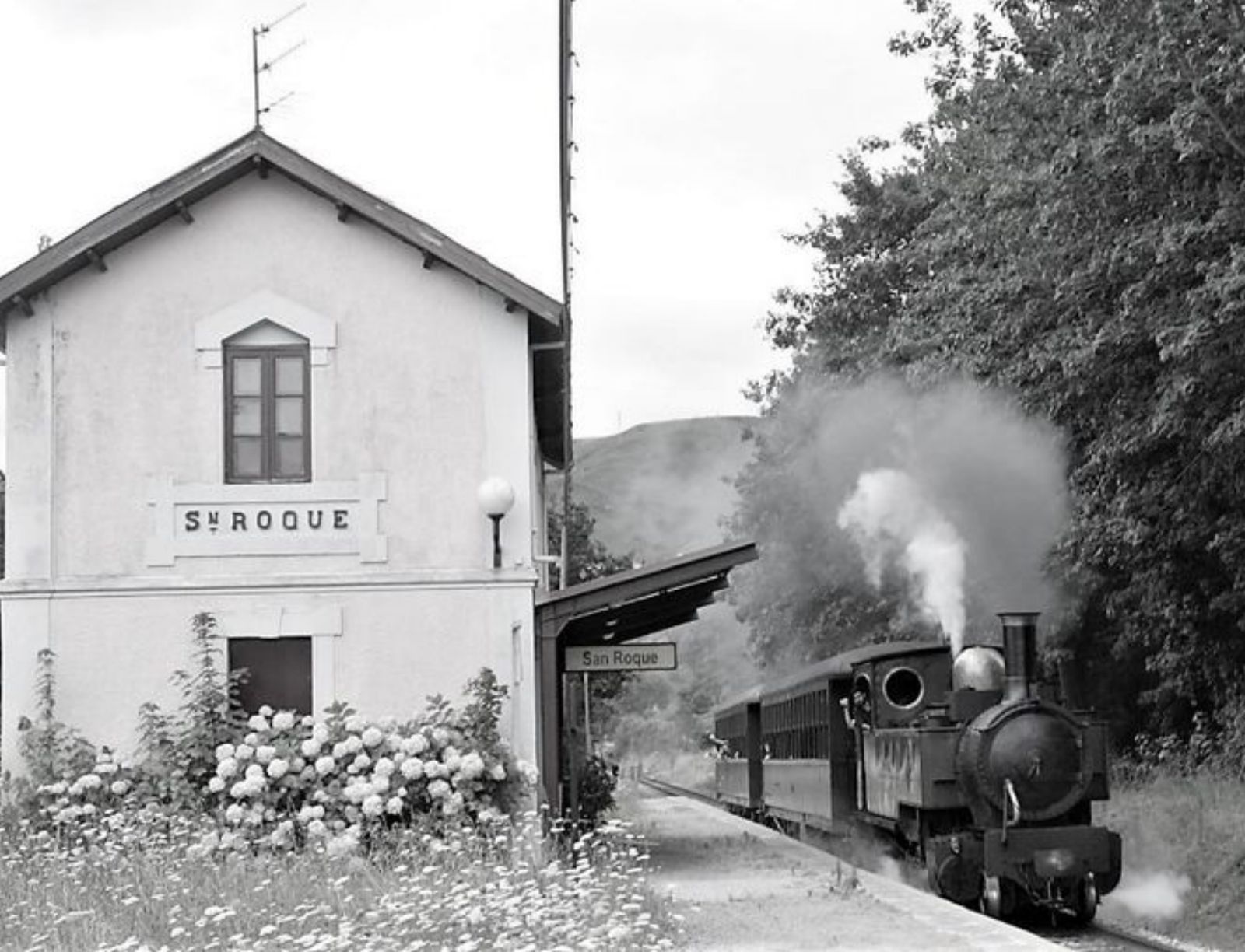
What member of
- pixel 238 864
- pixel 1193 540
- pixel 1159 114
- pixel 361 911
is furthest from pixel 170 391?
pixel 1193 540

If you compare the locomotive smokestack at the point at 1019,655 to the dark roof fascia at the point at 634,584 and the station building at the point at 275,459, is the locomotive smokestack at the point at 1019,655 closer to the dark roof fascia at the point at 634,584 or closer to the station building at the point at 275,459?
the dark roof fascia at the point at 634,584

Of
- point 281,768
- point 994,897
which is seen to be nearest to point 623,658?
point 281,768

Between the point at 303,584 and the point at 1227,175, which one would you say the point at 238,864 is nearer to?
the point at 303,584

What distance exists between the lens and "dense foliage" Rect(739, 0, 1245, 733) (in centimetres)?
1773

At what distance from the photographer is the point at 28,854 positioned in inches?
587

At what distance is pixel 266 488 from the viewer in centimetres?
1688

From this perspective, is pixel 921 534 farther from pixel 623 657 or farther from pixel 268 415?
pixel 268 415

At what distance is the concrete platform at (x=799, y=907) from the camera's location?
11883 millimetres

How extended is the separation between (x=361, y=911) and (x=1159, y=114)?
11320 millimetres

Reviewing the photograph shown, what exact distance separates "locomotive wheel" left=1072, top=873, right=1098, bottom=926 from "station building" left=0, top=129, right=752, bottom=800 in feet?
13.2

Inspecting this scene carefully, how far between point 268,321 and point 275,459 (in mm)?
1205

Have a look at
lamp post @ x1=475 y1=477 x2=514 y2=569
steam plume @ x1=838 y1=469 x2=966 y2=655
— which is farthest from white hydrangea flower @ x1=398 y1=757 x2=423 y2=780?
steam plume @ x1=838 y1=469 x2=966 y2=655

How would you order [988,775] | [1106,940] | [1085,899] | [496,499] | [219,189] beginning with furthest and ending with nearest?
1. [219,189]
2. [496,499]
3. [1085,899]
4. [988,775]
5. [1106,940]

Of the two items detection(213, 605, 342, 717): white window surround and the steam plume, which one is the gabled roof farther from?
the steam plume
